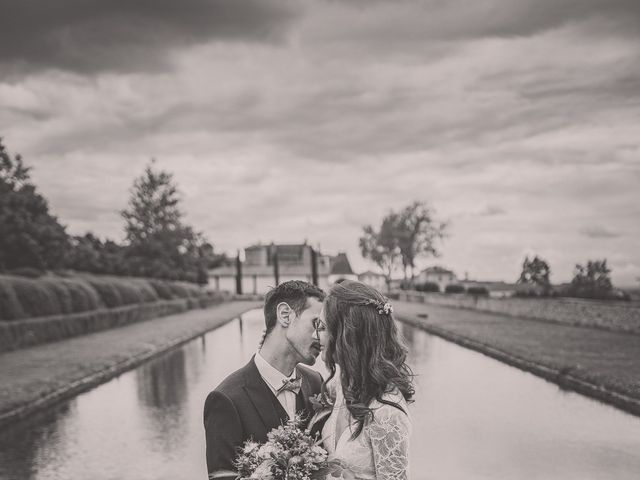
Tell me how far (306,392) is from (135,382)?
12.0 meters

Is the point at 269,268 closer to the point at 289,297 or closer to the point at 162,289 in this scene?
the point at 162,289

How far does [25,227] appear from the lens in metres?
41.5

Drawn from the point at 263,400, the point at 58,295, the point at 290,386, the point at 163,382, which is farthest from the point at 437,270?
the point at 263,400

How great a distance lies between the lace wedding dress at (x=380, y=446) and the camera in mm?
2910

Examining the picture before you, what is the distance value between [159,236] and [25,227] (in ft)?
117

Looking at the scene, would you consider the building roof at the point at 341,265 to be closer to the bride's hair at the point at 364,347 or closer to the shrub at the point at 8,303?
the shrub at the point at 8,303

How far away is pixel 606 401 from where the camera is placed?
11.7 meters

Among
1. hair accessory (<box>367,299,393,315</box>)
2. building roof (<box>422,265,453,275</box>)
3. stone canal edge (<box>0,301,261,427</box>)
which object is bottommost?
stone canal edge (<box>0,301,261,427</box>)

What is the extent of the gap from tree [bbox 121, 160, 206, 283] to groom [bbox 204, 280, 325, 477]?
2809 inches

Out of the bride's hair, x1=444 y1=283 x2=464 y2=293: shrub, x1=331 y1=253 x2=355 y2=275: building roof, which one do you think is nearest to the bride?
the bride's hair

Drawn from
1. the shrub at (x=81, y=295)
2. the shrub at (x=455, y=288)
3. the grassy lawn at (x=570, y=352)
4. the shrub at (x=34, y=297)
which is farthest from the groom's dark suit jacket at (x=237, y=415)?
the shrub at (x=455, y=288)

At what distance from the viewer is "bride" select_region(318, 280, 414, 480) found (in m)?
2.92

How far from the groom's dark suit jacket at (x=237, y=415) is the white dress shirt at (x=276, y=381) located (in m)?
0.04

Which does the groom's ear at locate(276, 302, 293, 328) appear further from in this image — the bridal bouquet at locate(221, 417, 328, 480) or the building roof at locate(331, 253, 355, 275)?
the building roof at locate(331, 253, 355, 275)
